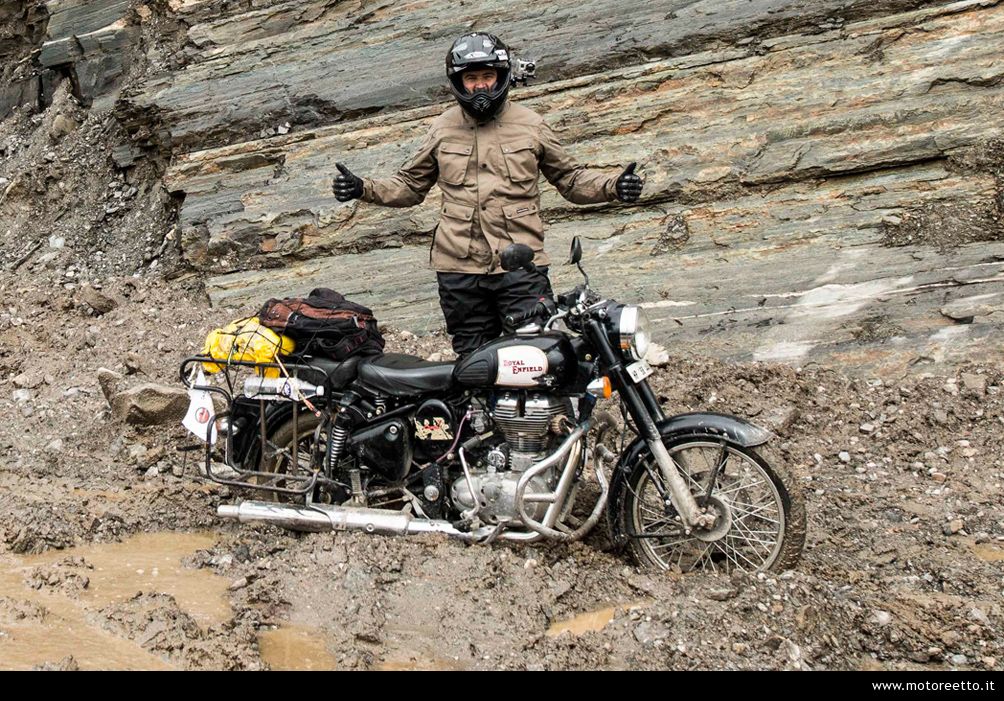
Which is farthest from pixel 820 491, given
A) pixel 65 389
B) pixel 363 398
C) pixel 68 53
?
pixel 68 53

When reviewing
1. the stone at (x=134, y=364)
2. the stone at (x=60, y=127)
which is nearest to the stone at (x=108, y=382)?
the stone at (x=134, y=364)

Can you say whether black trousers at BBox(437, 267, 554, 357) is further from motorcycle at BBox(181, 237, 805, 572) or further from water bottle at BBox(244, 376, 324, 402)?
Result: water bottle at BBox(244, 376, 324, 402)

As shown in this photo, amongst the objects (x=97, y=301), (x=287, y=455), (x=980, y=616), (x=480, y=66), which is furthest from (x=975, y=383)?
(x=97, y=301)

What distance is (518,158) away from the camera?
17.3 ft

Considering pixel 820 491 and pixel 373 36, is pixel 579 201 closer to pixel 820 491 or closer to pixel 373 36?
pixel 820 491

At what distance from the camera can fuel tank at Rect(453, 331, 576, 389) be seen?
4.46 m

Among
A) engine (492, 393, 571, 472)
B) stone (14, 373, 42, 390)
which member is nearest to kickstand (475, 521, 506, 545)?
engine (492, 393, 571, 472)

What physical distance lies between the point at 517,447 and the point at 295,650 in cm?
139

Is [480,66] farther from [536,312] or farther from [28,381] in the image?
[28,381]

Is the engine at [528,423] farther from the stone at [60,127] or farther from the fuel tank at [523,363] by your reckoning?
the stone at [60,127]

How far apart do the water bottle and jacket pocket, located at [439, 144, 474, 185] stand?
1390mm

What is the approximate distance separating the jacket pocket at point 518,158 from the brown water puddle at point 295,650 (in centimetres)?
262

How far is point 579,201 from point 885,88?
10.3 feet

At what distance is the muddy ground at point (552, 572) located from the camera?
3836 mm
